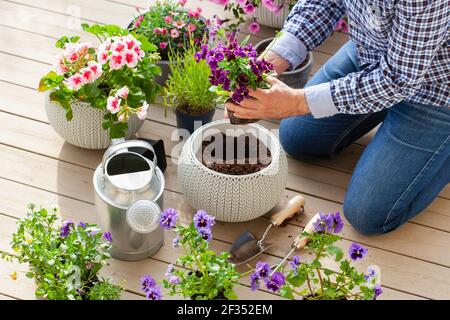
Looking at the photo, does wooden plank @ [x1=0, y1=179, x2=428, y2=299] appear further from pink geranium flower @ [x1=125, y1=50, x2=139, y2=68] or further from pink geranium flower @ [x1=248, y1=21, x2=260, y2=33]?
pink geranium flower @ [x1=248, y1=21, x2=260, y2=33]

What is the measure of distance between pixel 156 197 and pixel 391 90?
726 millimetres

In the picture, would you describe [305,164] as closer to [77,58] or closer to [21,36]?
[77,58]

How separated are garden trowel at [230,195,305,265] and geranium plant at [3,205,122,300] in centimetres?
43

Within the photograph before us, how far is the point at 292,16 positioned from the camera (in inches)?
92.7

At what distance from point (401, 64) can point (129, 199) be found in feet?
2.73

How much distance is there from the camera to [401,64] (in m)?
1.96

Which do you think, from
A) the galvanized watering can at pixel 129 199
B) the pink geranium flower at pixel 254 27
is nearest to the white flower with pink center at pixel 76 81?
the galvanized watering can at pixel 129 199

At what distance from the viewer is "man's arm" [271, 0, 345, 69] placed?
7.64 feet

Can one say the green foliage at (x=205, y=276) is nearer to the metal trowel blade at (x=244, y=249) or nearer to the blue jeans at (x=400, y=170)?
the metal trowel blade at (x=244, y=249)

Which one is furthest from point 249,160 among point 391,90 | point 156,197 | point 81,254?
point 81,254

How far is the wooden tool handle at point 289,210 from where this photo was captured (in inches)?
89.1

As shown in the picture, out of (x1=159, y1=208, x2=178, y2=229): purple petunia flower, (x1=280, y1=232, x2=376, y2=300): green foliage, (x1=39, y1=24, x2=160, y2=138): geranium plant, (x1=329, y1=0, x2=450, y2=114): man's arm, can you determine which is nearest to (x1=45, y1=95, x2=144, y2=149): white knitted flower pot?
(x1=39, y1=24, x2=160, y2=138): geranium plant

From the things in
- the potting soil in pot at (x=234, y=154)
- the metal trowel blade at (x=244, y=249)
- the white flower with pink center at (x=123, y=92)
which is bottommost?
the metal trowel blade at (x=244, y=249)

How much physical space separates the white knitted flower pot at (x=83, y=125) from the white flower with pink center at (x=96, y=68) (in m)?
0.13
